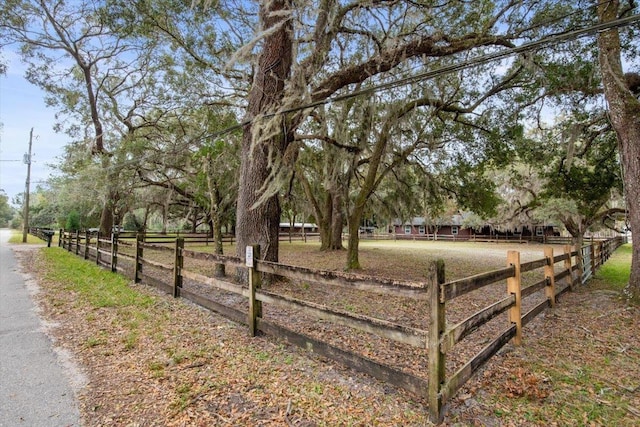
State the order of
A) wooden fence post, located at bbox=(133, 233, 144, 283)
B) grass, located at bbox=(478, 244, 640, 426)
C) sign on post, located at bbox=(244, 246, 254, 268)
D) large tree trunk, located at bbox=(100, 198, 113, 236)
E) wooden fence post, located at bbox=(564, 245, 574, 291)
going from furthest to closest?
large tree trunk, located at bbox=(100, 198, 113, 236)
wooden fence post, located at bbox=(133, 233, 144, 283)
wooden fence post, located at bbox=(564, 245, 574, 291)
sign on post, located at bbox=(244, 246, 254, 268)
grass, located at bbox=(478, 244, 640, 426)

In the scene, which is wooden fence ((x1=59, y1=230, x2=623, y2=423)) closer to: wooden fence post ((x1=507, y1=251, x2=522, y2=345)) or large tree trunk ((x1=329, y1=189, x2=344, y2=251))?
wooden fence post ((x1=507, y1=251, x2=522, y2=345))

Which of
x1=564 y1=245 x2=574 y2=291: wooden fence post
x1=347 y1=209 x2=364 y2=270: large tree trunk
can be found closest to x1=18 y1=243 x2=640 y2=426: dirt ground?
x1=564 y1=245 x2=574 y2=291: wooden fence post

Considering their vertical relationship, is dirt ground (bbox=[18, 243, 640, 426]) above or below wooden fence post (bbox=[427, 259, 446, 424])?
below

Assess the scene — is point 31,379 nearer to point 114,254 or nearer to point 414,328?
point 414,328

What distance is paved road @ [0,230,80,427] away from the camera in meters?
2.38

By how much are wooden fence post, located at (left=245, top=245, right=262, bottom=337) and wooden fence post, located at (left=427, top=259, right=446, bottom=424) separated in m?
2.22

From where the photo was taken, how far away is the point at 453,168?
11.9 meters

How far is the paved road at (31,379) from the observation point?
2.38 meters

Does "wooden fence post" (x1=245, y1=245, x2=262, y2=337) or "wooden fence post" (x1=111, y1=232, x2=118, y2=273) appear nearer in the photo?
"wooden fence post" (x1=245, y1=245, x2=262, y2=337)

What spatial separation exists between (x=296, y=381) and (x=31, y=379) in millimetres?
2395

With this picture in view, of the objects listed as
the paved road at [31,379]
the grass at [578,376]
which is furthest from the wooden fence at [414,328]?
the paved road at [31,379]

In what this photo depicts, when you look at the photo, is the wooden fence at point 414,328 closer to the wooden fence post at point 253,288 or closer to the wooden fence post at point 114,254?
the wooden fence post at point 253,288

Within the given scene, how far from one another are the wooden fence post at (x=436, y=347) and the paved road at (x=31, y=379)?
2534mm

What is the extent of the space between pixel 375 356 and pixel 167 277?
5874mm
